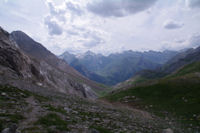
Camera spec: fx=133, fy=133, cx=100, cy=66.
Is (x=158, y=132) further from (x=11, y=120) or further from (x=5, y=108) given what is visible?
(x=5, y=108)

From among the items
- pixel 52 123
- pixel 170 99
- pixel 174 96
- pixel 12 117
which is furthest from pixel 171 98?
pixel 12 117

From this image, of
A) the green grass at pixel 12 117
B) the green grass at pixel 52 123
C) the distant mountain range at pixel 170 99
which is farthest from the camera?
the distant mountain range at pixel 170 99

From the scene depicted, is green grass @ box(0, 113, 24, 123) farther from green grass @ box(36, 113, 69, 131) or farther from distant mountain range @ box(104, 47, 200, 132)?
distant mountain range @ box(104, 47, 200, 132)

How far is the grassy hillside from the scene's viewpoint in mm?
37125

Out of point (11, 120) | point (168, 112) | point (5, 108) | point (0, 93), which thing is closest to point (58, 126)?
Answer: point (11, 120)

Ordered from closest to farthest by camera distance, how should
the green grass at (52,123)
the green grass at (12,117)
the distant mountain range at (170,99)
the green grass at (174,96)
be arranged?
the green grass at (12,117) → the green grass at (52,123) → the distant mountain range at (170,99) → the green grass at (174,96)

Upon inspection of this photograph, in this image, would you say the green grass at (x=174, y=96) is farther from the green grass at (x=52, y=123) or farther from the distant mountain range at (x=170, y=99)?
the green grass at (x=52, y=123)

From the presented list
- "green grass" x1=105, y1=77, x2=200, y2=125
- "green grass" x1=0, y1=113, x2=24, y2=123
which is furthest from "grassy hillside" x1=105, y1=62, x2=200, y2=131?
"green grass" x1=0, y1=113, x2=24, y2=123

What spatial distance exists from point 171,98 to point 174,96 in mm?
1757

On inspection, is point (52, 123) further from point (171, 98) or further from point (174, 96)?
point (174, 96)

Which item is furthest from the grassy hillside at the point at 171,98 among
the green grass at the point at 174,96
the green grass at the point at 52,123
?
the green grass at the point at 52,123

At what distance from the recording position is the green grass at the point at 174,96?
38.1 meters

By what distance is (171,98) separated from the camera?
49.5m

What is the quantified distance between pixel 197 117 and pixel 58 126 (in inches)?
1303
